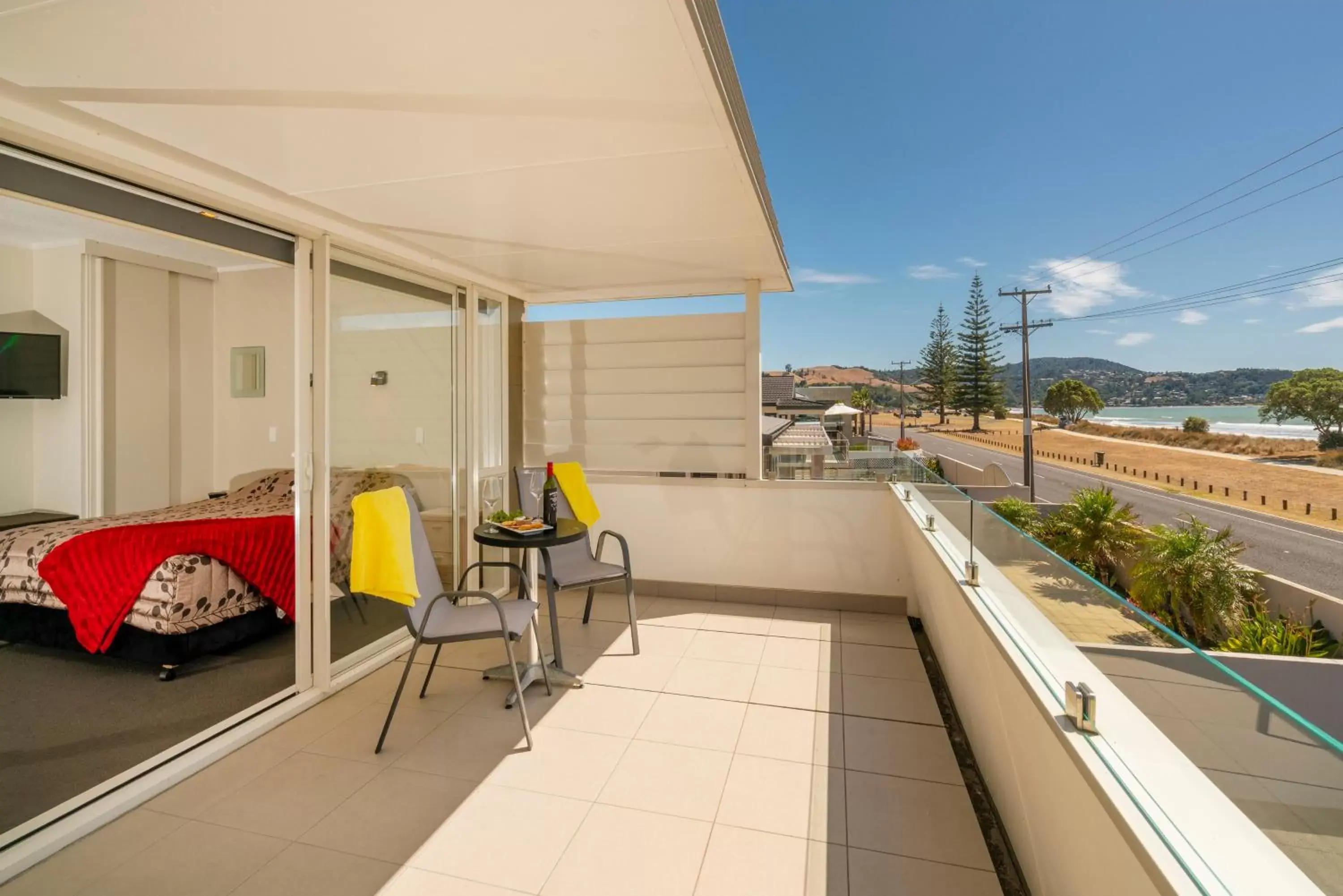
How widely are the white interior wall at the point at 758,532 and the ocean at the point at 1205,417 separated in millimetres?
33191

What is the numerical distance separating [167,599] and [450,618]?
159 cm

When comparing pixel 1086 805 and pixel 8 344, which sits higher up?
pixel 8 344

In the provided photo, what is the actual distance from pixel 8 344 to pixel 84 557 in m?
2.31

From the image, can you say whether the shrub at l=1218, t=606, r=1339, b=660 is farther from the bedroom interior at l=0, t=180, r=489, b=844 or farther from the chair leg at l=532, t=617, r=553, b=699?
the bedroom interior at l=0, t=180, r=489, b=844

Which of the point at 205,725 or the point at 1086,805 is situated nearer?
the point at 1086,805

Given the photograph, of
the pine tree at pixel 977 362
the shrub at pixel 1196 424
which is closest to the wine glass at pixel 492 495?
the pine tree at pixel 977 362

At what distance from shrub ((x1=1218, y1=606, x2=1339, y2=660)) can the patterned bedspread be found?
6353 millimetres

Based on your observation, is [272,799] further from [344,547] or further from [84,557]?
[84,557]

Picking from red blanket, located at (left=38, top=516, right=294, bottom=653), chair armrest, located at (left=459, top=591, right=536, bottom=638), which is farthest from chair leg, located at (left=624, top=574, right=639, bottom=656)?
red blanket, located at (left=38, top=516, right=294, bottom=653)

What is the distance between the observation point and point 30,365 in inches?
167

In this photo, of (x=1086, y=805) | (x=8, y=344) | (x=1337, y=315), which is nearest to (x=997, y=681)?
(x=1086, y=805)

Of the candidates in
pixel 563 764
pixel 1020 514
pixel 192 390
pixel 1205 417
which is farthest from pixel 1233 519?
pixel 192 390

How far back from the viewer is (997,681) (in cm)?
179

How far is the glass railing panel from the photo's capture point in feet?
2.19
